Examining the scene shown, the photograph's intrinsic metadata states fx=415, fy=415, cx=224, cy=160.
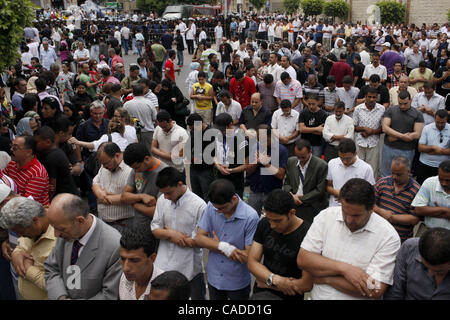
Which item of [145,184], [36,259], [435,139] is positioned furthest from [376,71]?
[36,259]

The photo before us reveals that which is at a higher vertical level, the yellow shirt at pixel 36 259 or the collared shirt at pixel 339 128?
the collared shirt at pixel 339 128

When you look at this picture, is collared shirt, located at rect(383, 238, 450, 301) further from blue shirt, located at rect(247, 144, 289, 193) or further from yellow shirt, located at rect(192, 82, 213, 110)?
yellow shirt, located at rect(192, 82, 213, 110)

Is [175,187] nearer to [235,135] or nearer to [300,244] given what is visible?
[300,244]

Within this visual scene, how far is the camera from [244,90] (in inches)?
360

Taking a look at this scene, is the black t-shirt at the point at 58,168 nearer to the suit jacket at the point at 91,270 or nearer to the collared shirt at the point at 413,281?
the suit jacket at the point at 91,270

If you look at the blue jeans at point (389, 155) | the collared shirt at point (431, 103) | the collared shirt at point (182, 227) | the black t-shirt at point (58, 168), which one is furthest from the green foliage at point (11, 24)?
the collared shirt at point (431, 103)

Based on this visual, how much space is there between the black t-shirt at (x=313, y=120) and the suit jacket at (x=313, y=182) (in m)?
2.04

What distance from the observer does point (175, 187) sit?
3.77m

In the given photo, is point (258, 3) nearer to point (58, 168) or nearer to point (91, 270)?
point (58, 168)

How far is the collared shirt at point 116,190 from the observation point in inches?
176

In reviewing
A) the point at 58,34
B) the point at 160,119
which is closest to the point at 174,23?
the point at 58,34

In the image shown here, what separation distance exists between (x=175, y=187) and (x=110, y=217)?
1152 millimetres

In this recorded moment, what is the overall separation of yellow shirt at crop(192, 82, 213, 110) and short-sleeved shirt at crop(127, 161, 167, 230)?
15.0 ft

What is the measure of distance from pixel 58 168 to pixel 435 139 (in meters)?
5.14
